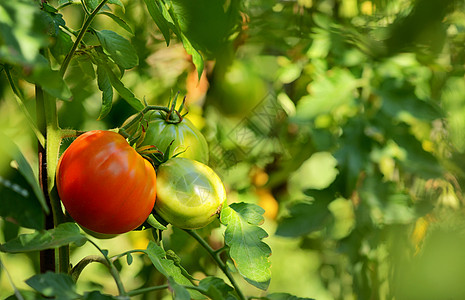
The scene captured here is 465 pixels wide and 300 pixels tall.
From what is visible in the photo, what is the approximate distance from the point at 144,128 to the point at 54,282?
0.21 metres

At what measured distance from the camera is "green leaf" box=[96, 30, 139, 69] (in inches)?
18.8

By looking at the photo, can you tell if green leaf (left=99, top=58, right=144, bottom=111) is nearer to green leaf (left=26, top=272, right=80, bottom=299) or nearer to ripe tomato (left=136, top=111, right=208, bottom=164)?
ripe tomato (left=136, top=111, right=208, bottom=164)

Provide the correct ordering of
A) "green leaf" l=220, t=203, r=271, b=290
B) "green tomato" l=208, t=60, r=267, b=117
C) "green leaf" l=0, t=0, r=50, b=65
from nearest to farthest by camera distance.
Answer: "green leaf" l=0, t=0, r=50, b=65 < "green leaf" l=220, t=203, r=271, b=290 < "green tomato" l=208, t=60, r=267, b=117

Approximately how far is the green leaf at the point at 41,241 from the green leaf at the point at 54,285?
0.07ft

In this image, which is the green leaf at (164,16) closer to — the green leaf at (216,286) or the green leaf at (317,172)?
the green leaf at (216,286)

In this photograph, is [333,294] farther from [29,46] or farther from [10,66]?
[29,46]

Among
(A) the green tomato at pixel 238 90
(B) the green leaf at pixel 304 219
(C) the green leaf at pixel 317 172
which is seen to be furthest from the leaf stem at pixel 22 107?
(C) the green leaf at pixel 317 172

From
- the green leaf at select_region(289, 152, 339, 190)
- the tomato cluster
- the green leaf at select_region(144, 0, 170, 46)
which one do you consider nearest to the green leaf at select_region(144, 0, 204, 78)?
the green leaf at select_region(144, 0, 170, 46)

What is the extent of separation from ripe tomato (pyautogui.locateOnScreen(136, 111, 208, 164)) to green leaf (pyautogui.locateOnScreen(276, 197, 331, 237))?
35 cm

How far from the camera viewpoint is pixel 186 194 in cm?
49

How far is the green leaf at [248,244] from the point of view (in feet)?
1.52

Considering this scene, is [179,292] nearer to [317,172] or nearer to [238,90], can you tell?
[238,90]

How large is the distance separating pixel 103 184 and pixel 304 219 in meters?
0.50

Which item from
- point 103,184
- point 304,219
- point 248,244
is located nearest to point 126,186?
point 103,184
